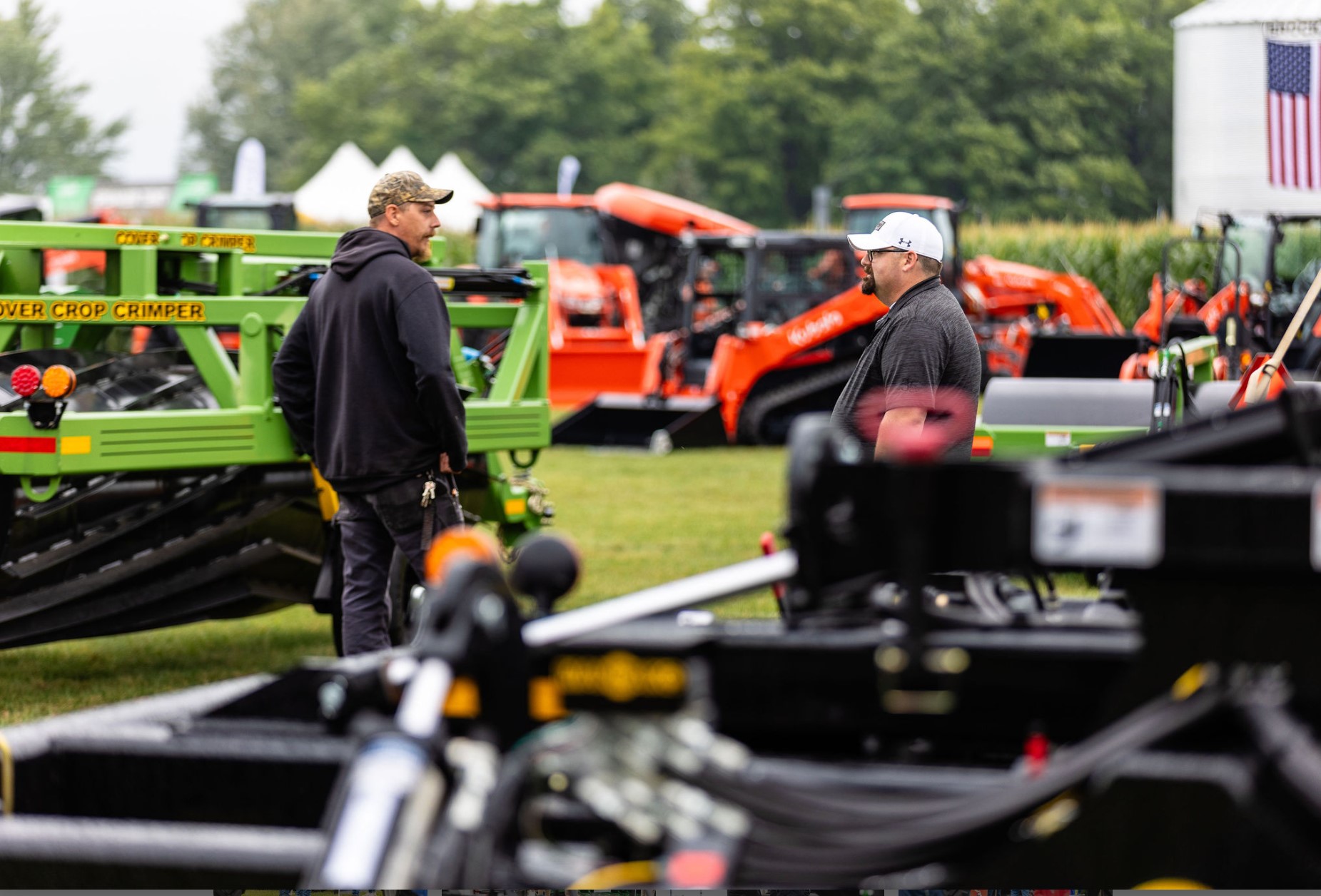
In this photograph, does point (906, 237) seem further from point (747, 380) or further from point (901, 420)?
point (747, 380)

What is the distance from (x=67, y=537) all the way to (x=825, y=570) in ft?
15.3

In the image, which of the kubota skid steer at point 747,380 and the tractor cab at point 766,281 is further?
the tractor cab at point 766,281

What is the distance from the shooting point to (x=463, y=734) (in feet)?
8.51

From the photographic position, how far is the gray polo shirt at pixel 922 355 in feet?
18.2

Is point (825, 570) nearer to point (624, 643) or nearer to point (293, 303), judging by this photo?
point (624, 643)

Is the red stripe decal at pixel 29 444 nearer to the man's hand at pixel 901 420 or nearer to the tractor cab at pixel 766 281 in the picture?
the man's hand at pixel 901 420

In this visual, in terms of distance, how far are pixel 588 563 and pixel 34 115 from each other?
80.9m

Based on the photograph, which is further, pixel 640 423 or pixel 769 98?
pixel 769 98

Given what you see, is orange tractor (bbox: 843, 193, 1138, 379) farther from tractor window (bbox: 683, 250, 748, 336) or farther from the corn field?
the corn field

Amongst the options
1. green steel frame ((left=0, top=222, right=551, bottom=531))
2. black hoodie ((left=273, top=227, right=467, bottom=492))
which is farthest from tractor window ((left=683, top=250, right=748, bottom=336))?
black hoodie ((left=273, top=227, right=467, bottom=492))

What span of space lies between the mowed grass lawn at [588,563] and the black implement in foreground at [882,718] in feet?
11.7

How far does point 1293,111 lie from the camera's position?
18.6 metres

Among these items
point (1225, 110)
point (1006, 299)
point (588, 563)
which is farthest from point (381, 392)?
point (1225, 110)

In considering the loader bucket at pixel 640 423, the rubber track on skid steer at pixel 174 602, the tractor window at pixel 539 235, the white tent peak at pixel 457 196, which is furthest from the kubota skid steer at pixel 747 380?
the white tent peak at pixel 457 196
